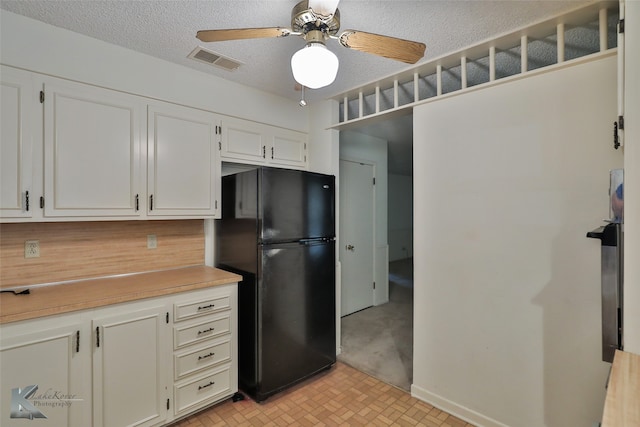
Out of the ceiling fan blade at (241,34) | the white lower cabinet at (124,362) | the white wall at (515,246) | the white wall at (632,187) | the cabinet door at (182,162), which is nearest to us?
the white wall at (632,187)

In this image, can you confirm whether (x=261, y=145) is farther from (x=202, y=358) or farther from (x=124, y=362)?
(x=124, y=362)

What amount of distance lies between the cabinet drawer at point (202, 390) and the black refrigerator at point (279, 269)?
18cm

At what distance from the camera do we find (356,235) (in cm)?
409

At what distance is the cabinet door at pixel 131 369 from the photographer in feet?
5.49

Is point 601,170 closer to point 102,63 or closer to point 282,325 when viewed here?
point 282,325

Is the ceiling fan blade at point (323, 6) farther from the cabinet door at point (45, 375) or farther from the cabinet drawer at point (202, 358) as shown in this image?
the cabinet drawer at point (202, 358)

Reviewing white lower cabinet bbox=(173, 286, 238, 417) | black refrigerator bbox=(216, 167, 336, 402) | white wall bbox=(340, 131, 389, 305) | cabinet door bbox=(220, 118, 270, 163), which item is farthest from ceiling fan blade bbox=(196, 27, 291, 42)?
white wall bbox=(340, 131, 389, 305)

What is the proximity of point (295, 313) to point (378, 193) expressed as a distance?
2572mm

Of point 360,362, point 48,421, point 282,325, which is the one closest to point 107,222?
point 48,421

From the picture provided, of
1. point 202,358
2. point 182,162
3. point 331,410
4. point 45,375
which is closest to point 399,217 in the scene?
point 331,410

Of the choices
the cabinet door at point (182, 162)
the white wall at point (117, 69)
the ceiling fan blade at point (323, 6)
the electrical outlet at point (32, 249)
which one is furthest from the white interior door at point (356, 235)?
the electrical outlet at point (32, 249)

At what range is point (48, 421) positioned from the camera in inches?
60.0

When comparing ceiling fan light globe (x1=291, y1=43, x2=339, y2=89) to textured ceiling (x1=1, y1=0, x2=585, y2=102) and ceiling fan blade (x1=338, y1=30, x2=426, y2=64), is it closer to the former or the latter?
ceiling fan blade (x1=338, y1=30, x2=426, y2=64)

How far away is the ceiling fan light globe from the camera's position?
1.34 meters
